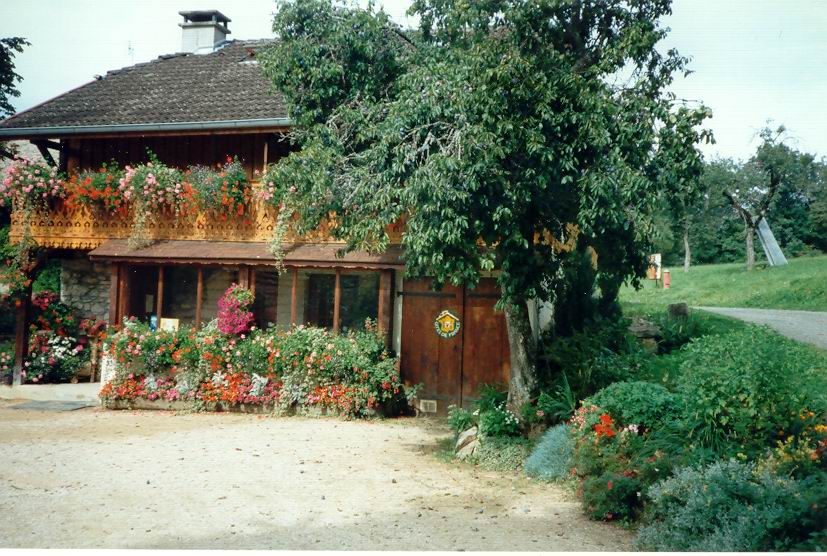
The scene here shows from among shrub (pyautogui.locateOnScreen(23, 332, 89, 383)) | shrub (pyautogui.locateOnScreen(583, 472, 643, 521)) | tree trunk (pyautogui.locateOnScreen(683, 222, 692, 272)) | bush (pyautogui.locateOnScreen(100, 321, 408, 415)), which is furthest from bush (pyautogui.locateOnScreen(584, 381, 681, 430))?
shrub (pyautogui.locateOnScreen(23, 332, 89, 383))

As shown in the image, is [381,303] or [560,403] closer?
[560,403]

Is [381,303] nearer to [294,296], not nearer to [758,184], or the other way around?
[294,296]

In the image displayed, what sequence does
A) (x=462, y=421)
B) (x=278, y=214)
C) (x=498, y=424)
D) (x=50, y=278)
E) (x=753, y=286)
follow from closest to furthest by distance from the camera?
1. (x=498, y=424)
2. (x=462, y=421)
3. (x=278, y=214)
4. (x=753, y=286)
5. (x=50, y=278)

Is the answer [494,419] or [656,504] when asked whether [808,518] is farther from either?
[494,419]

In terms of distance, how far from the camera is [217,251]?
11617mm

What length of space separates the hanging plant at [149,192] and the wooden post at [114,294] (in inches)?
20.0

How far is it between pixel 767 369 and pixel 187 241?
31.0 feet

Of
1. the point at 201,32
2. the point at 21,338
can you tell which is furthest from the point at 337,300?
the point at 201,32

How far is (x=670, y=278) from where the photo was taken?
18.8 meters

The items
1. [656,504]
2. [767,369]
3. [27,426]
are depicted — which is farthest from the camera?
[27,426]

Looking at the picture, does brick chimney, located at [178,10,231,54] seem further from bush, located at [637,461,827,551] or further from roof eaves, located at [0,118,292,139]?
bush, located at [637,461,827,551]

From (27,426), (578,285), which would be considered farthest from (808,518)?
(27,426)

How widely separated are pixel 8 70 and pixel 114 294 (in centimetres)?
428

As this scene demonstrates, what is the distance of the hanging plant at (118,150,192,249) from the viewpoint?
11.8 m
